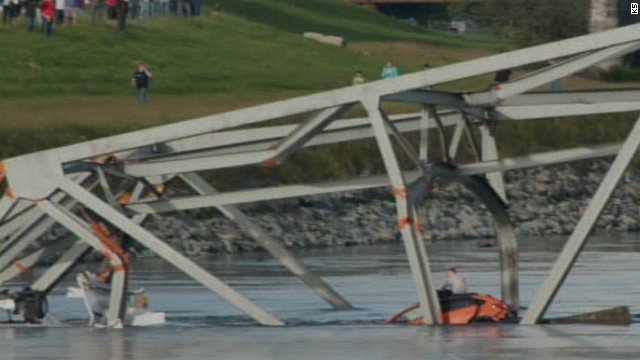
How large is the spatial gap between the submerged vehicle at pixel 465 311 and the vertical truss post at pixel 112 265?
13.8ft

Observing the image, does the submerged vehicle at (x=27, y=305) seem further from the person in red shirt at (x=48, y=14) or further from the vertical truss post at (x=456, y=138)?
the person in red shirt at (x=48, y=14)

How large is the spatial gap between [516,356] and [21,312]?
11.1m

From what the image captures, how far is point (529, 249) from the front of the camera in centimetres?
6091

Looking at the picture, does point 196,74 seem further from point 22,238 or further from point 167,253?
point 167,253

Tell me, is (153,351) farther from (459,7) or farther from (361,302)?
(459,7)

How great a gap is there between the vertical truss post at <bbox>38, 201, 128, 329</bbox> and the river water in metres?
0.40

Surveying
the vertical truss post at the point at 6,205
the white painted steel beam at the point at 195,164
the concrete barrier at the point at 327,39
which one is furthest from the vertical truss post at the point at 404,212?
the concrete barrier at the point at 327,39

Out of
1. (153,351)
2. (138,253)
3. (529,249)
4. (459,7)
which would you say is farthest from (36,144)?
(459,7)

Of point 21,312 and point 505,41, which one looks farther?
point 505,41

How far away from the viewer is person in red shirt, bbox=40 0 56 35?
82.6 metres

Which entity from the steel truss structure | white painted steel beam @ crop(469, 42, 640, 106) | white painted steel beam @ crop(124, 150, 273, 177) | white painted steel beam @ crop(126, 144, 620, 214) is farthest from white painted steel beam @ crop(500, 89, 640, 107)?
white painted steel beam @ crop(124, 150, 273, 177)

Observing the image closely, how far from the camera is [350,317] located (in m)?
39.1

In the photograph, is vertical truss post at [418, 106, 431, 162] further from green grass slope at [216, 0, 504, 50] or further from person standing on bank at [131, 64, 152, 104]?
green grass slope at [216, 0, 504, 50]

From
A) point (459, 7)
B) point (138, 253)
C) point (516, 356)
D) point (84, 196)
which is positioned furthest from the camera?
point (459, 7)
